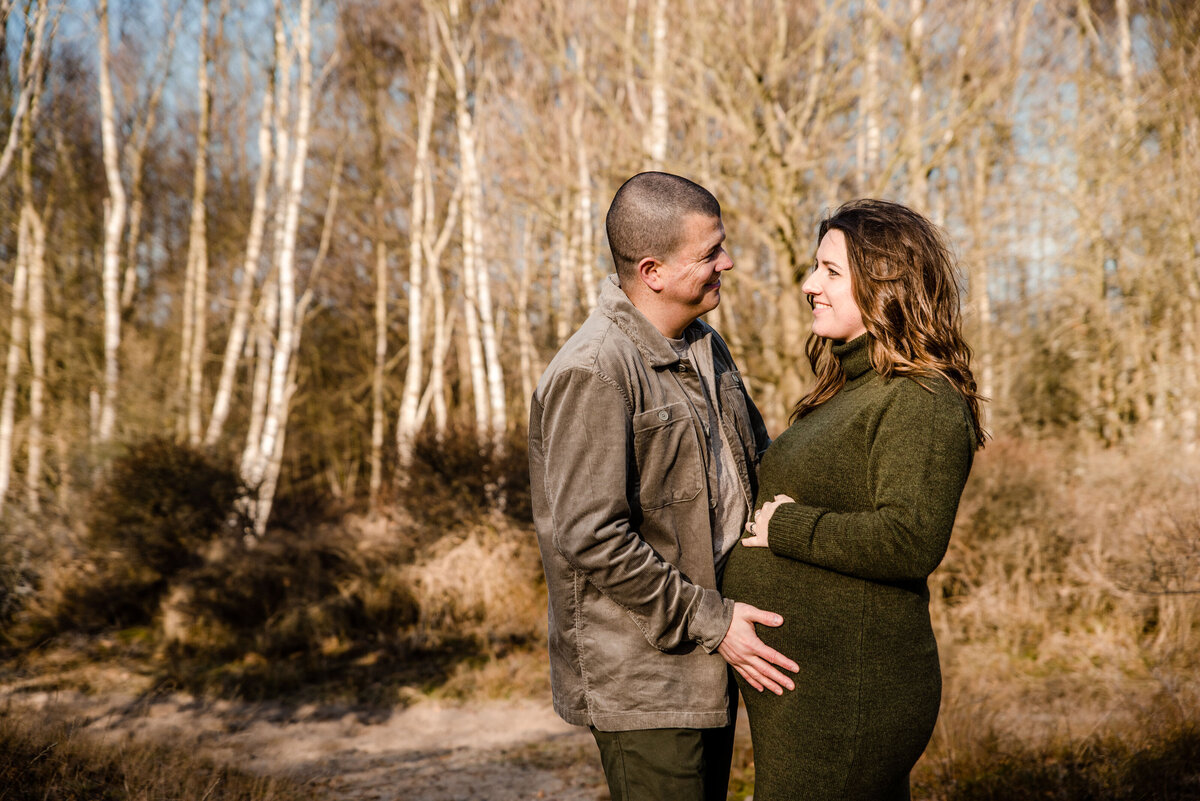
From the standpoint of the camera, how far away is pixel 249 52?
456 inches

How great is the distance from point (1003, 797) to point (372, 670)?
5.35 m

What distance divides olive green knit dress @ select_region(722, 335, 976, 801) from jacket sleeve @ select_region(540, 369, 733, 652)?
0.62 feet

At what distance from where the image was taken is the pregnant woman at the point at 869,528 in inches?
69.0

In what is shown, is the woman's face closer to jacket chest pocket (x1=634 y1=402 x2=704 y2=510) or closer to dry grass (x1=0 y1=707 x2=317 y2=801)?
jacket chest pocket (x1=634 y1=402 x2=704 y2=510)

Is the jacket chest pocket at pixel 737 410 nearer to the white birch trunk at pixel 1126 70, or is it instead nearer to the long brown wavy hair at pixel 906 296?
the long brown wavy hair at pixel 906 296

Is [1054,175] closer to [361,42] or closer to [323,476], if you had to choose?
[361,42]

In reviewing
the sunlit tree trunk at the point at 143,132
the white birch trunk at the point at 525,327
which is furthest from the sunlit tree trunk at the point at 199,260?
the white birch trunk at the point at 525,327

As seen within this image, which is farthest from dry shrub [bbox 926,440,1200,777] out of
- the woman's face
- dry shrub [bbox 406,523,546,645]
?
dry shrub [bbox 406,523,546,645]

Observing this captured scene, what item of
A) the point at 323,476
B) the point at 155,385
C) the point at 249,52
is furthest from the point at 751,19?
the point at 323,476

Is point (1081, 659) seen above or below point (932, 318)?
below

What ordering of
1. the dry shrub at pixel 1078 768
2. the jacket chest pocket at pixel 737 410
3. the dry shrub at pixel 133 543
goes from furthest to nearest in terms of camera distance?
the dry shrub at pixel 133 543
the dry shrub at pixel 1078 768
the jacket chest pocket at pixel 737 410

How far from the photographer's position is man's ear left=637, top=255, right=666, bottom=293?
6.94ft

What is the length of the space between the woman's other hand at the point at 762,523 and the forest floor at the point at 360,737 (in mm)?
3274

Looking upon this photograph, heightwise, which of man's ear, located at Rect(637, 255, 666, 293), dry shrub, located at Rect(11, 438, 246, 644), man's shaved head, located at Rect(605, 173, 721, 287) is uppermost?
man's shaved head, located at Rect(605, 173, 721, 287)
